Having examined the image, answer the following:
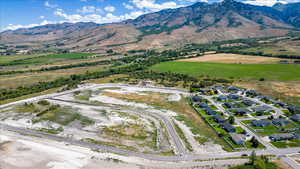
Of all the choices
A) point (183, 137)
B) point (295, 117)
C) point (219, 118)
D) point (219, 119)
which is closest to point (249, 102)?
point (295, 117)

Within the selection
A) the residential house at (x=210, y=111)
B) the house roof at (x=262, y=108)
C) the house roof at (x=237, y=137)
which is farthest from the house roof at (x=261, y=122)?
the residential house at (x=210, y=111)

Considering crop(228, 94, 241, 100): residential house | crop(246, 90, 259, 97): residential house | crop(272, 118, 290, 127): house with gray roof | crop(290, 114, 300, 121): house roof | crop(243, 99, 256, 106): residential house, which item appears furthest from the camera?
crop(246, 90, 259, 97): residential house

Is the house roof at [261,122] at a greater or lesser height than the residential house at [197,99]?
lesser

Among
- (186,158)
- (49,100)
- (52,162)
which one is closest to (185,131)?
(186,158)

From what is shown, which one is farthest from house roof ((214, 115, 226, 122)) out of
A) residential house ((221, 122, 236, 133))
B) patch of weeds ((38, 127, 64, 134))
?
patch of weeds ((38, 127, 64, 134))

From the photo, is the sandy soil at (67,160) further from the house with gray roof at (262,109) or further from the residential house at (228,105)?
the residential house at (228,105)

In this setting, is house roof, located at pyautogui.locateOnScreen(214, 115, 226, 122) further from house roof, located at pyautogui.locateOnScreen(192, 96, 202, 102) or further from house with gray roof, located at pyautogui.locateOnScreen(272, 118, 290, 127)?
house roof, located at pyautogui.locateOnScreen(192, 96, 202, 102)

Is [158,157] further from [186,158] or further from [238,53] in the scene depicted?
[238,53]
